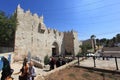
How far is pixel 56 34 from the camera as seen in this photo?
34875 millimetres

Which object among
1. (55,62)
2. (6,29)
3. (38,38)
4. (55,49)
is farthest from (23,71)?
(55,49)

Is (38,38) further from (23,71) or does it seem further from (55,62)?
(23,71)

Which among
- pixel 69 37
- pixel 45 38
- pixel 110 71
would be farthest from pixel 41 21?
pixel 110 71

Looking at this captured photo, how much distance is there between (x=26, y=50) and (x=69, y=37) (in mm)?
18230

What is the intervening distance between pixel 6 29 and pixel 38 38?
903cm

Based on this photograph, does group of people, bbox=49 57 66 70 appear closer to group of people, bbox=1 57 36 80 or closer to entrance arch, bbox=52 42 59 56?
group of people, bbox=1 57 36 80

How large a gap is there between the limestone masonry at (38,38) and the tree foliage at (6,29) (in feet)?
3.19

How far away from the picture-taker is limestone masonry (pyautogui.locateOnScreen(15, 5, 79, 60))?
22.0 metres

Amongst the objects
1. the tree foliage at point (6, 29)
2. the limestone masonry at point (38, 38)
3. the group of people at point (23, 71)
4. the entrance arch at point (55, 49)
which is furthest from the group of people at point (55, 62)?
the entrance arch at point (55, 49)

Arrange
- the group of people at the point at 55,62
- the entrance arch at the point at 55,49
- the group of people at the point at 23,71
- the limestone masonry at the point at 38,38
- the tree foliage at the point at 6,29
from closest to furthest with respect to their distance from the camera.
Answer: the group of people at the point at 23,71 → the group of people at the point at 55,62 → the tree foliage at the point at 6,29 → the limestone masonry at the point at 38,38 → the entrance arch at the point at 55,49

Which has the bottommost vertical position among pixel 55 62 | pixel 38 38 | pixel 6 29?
pixel 55 62

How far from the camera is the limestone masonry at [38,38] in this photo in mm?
21986

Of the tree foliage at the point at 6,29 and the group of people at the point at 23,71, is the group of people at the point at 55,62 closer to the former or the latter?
the group of people at the point at 23,71

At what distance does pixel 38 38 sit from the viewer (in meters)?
26.9
